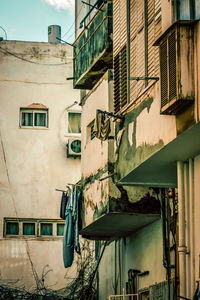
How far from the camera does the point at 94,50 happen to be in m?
20.4

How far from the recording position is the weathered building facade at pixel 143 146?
488 inches

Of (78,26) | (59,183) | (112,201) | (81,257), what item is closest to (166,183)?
(112,201)

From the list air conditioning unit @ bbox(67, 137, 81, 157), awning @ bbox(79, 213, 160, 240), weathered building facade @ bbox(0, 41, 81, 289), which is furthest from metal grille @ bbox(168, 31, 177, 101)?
air conditioning unit @ bbox(67, 137, 81, 157)

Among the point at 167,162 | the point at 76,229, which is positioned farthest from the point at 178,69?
the point at 76,229

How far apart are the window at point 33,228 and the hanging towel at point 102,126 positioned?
10.5 metres

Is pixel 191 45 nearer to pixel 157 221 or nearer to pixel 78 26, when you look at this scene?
pixel 157 221

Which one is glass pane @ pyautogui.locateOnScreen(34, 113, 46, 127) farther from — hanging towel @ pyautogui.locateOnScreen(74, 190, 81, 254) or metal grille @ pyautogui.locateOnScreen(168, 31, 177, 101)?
metal grille @ pyautogui.locateOnScreen(168, 31, 177, 101)

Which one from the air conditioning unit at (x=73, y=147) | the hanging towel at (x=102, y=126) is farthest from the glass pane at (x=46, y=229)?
the hanging towel at (x=102, y=126)

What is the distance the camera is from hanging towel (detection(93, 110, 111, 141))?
18.1 m

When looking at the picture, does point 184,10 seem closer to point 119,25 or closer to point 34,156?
point 119,25

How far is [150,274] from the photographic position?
18.8 meters

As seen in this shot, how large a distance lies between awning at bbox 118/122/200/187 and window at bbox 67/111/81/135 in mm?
14411

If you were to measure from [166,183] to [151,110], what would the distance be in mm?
1745

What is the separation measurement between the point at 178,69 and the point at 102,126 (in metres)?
6.38
